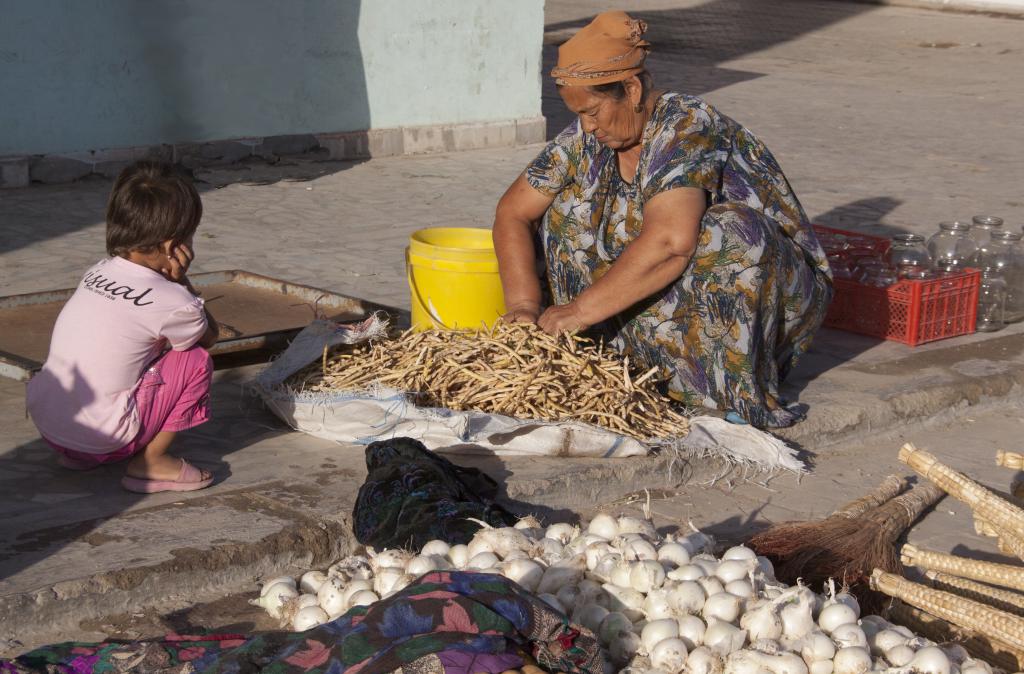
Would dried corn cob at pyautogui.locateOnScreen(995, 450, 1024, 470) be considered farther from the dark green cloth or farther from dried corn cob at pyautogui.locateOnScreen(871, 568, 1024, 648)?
the dark green cloth

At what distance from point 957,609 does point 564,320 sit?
69.1 inches

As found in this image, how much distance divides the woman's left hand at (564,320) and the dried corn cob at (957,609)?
1479 mm

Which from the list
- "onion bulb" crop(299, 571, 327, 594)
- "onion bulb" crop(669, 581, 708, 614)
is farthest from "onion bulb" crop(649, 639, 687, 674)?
"onion bulb" crop(299, 571, 327, 594)

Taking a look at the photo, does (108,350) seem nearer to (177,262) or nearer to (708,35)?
(177,262)

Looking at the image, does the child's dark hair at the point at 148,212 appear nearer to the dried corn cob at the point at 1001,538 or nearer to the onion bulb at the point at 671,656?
the onion bulb at the point at 671,656

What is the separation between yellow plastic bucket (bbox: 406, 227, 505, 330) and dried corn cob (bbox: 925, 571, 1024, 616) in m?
1.95

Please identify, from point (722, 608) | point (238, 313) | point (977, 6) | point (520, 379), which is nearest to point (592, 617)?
point (722, 608)

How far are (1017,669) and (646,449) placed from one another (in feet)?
4.74

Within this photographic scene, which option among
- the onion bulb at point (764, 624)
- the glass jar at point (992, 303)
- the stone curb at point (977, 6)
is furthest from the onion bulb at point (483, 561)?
the stone curb at point (977, 6)

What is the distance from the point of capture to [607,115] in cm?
437

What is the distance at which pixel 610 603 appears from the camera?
2.90 m

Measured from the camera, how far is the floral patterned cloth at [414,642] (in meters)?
2.54

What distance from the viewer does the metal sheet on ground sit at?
4.79 metres

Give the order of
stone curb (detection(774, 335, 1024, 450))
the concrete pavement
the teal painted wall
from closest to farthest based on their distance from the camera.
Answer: the concrete pavement, stone curb (detection(774, 335, 1024, 450)), the teal painted wall
